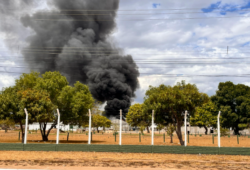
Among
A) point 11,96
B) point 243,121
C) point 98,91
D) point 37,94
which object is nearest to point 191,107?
point 37,94

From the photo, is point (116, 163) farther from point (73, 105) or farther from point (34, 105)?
point (73, 105)

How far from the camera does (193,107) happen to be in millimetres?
30609

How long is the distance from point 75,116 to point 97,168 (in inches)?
980

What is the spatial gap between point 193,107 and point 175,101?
8.78 ft

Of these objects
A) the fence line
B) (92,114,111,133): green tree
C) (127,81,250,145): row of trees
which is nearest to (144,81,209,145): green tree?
(127,81,250,145): row of trees

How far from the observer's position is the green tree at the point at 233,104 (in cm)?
7038

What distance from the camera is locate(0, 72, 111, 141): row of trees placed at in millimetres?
→ 34781

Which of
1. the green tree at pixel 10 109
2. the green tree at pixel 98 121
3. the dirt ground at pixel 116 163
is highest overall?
the green tree at pixel 10 109

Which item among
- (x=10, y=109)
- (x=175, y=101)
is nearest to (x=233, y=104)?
(x=175, y=101)

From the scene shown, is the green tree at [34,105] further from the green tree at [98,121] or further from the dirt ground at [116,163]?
the green tree at [98,121]

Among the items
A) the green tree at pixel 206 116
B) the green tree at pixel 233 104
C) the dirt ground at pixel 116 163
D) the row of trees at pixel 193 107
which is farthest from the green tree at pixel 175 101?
the green tree at pixel 206 116

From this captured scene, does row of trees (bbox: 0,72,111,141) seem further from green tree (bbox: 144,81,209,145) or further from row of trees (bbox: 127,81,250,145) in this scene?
green tree (bbox: 144,81,209,145)

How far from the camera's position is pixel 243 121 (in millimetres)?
70312

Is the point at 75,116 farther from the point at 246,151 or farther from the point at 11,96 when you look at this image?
the point at 246,151
